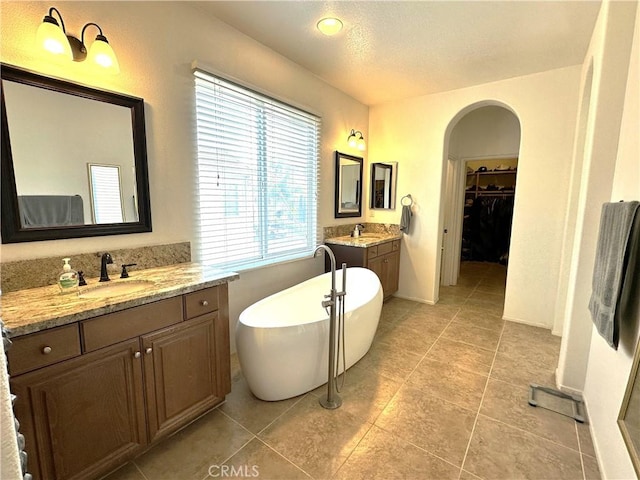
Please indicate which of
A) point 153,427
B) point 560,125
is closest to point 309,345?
point 153,427

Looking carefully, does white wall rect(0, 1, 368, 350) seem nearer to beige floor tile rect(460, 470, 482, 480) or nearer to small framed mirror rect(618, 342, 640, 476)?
beige floor tile rect(460, 470, 482, 480)

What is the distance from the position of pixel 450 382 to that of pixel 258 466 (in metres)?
1.53

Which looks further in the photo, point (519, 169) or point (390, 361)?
point (519, 169)

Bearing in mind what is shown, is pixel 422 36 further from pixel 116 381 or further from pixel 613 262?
pixel 116 381

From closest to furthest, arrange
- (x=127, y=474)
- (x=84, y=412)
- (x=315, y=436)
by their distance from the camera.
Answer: (x=84, y=412) < (x=127, y=474) < (x=315, y=436)

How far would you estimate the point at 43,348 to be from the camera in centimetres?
116

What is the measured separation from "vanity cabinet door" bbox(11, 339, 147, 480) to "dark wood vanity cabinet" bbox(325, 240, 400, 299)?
234cm

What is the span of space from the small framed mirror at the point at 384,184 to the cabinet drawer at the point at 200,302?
2965mm

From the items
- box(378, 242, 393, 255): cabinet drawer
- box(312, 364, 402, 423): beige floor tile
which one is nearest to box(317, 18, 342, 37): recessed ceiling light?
box(378, 242, 393, 255): cabinet drawer

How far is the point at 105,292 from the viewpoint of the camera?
1.67 m

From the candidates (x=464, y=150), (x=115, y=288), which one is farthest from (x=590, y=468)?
(x=464, y=150)

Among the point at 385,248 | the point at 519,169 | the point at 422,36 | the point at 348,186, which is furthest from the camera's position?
the point at 348,186

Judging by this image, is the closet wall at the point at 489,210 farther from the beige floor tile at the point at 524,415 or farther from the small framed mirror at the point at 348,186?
the beige floor tile at the point at 524,415

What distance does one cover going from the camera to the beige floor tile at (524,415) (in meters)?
1.79
